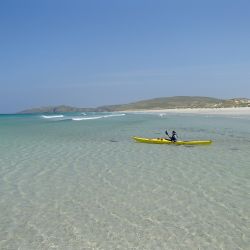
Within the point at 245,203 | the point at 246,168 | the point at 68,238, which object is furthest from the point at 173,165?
the point at 68,238

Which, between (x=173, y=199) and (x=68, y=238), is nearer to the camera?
(x=68, y=238)

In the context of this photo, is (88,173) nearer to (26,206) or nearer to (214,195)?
(26,206)

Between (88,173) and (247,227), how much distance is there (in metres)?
8.60

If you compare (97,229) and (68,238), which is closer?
(68,238)

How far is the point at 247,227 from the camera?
9.22m

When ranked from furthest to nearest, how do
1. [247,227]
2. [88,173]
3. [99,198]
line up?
[88,173], [99,198], [247,227]

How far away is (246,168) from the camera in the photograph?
669 inches

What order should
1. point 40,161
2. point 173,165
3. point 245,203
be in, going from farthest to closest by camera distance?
point 40,161
point 173,165
point 245,203

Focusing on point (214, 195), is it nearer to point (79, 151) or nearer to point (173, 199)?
point (173, 199)

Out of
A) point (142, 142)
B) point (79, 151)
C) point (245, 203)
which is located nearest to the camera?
point (245, 203)

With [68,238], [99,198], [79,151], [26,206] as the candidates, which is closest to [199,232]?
[68,238]

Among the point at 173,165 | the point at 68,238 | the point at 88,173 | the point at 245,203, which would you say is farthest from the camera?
the point at 173,165

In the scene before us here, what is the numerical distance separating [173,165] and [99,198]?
6.89 meters

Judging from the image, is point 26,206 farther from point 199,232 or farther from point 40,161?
point 40,161
